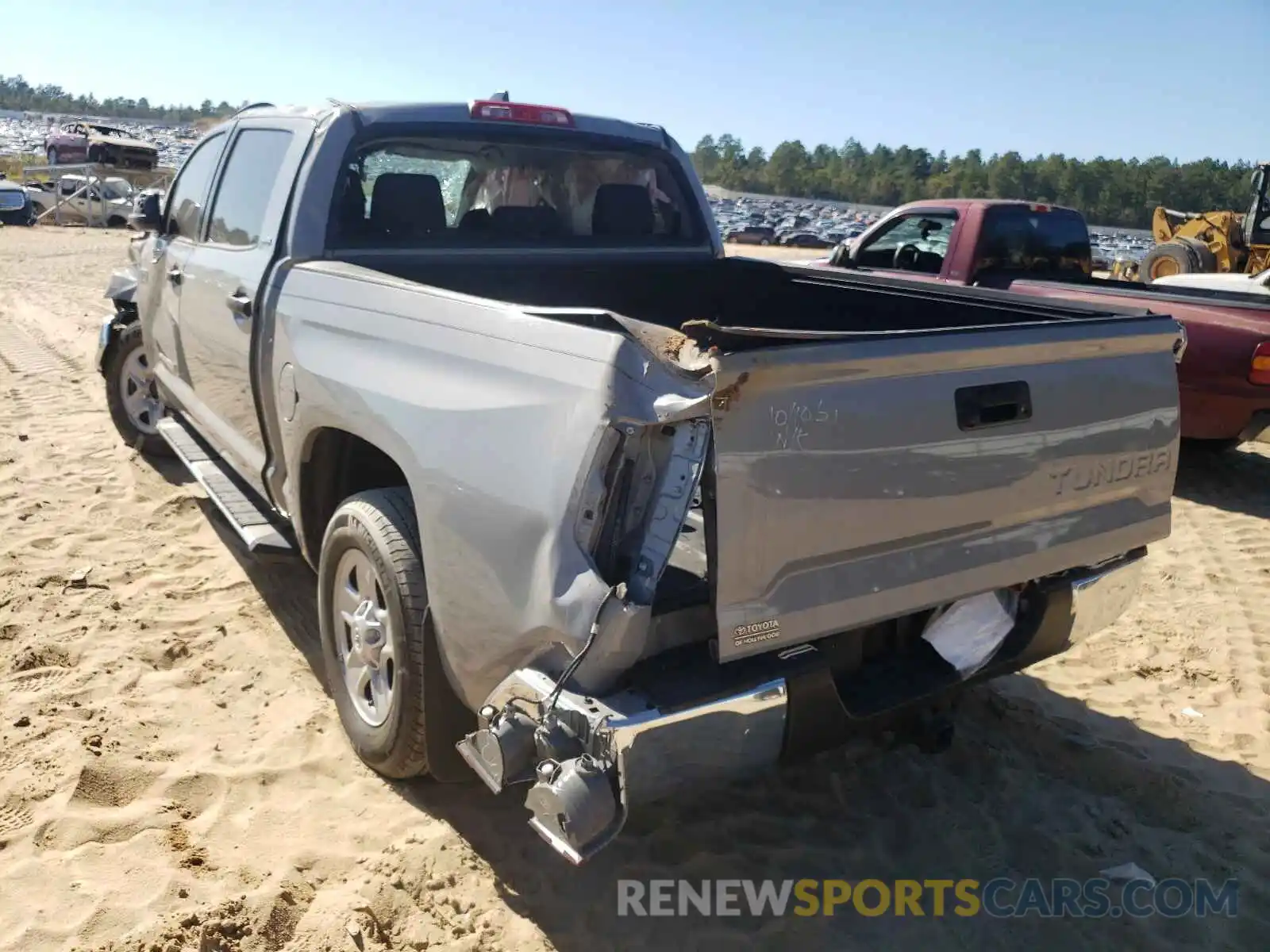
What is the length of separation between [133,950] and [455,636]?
1107 mm

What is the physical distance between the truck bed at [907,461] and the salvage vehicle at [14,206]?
92.4ft

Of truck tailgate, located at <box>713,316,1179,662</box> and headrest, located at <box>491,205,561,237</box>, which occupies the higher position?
headrest, located at <box>491,205,561,237</box>

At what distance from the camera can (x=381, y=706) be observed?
3.09 m

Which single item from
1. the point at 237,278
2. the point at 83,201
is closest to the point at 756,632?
the point at 237,278

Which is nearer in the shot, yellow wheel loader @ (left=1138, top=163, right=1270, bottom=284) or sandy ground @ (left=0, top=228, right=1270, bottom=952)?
sandy ground @ (left=0, top=228, right=1270, bottom=952)

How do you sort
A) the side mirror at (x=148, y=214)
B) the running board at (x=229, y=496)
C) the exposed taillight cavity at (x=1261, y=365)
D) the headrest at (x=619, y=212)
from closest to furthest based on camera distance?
1. the running board at (x=229, y=496)
2. the headrest at (x=619, y=212)
3. the side mirror at (x=148, y=214)
4. the exposed taillight cavity at (x=1261, y=365)

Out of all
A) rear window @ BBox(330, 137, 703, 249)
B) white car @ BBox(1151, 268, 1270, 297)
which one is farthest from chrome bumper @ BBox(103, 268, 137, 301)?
white car @ BBox(1151, 268, 1270, 297)

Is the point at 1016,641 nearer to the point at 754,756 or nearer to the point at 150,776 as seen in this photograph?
the point at 754,756

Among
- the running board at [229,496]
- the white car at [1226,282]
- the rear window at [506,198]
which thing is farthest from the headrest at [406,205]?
the white car at [1226,282]

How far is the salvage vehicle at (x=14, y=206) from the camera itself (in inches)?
1027

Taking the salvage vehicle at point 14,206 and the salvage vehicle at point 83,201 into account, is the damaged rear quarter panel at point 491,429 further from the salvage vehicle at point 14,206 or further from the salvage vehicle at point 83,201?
the salvage vehicle at point 83,201

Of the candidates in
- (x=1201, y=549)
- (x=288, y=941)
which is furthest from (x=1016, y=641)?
(x=1201, y=549)

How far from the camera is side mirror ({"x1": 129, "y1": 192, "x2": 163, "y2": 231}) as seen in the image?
17.4ft

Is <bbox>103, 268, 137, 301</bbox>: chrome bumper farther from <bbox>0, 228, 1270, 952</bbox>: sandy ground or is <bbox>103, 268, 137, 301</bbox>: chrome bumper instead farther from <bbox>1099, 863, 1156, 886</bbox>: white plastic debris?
<bbox>1099, 863, 1156, 886</bbox>: white plastic debris
